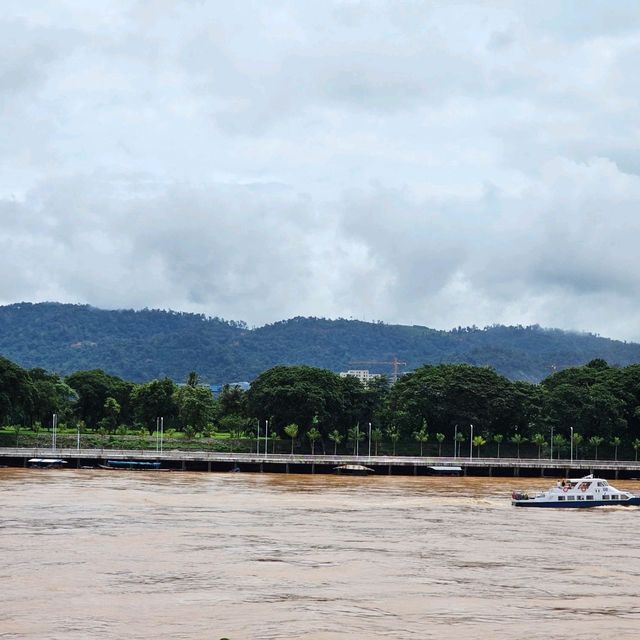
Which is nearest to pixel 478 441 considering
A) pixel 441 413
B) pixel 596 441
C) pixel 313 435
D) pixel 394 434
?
pixel 441 413

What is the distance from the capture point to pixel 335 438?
142125 millimetres

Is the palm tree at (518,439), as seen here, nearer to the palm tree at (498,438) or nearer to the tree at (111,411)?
the palm tree at (498,438)

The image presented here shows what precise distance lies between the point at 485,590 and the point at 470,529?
21455 mm

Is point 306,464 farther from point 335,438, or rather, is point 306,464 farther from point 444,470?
point 335,438

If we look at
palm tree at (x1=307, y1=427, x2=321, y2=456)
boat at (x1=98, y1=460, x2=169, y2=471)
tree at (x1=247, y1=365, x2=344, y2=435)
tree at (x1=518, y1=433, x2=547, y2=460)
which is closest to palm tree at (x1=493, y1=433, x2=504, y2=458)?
tree at (x1=518, y1=433, x2=547, y2=460)

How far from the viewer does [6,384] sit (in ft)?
440

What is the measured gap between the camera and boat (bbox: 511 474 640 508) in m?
82.1

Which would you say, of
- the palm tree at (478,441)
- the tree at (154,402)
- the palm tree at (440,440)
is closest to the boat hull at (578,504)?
the palm tree at (478,441)

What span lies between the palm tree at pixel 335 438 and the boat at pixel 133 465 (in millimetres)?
Answer: 29141

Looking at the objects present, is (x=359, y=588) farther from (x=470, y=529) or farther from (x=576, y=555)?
(x=470, y=529)

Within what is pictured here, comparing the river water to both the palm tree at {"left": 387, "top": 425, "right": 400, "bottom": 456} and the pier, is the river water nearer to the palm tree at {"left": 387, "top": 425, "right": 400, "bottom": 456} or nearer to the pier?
the pier

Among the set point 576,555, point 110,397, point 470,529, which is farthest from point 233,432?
point 576,555

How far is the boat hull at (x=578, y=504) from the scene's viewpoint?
81250 millimetres

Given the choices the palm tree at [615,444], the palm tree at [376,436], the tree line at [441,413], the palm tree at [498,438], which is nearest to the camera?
the tree line at [441,413]
